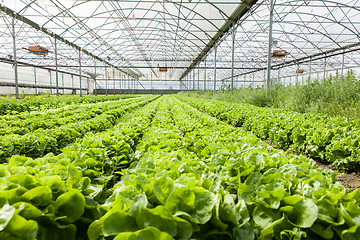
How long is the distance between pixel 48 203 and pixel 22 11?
18546 mm

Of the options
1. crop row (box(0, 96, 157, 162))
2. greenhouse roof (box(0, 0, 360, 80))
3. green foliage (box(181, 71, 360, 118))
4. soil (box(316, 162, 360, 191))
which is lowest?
soil (box(316, 162, 360, 191))

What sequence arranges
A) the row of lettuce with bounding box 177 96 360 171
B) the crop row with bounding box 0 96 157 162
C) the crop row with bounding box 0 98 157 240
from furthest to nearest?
the crop row with bounding box 0 96 157 162, the row of lettuce with bounding box 177 96 360 171, the crop row with bounding box 0 98 157 240

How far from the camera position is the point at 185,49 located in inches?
1142

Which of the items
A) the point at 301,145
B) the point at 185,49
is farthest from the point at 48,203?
the point at 185,49

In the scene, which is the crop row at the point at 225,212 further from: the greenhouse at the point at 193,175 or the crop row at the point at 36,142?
the crop row at the point at 36,142

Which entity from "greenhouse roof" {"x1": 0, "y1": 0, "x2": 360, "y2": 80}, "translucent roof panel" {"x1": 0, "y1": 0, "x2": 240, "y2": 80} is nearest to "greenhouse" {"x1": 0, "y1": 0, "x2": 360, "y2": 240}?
"greenhouse roof" {"x1": 0, "y1": 0, "x2": 360, "y2": 80}

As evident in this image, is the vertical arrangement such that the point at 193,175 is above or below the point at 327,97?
below

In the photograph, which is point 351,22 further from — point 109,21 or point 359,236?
point 359,236

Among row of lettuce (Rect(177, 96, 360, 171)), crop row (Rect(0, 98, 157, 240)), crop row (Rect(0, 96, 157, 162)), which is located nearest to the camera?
crop row (Rect(0, 98, 157, 240))

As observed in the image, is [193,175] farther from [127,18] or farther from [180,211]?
[127,18]

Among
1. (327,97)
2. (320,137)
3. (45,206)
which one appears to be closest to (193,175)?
(45,206)

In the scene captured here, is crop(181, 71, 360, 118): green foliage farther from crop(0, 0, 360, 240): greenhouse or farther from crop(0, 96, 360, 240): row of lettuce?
crop(0, 96, 360, 240): row of lettuce

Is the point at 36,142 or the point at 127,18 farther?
the point at 127,18

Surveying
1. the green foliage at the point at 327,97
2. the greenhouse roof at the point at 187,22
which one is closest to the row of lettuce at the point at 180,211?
the green foliage at the point at 327,97
